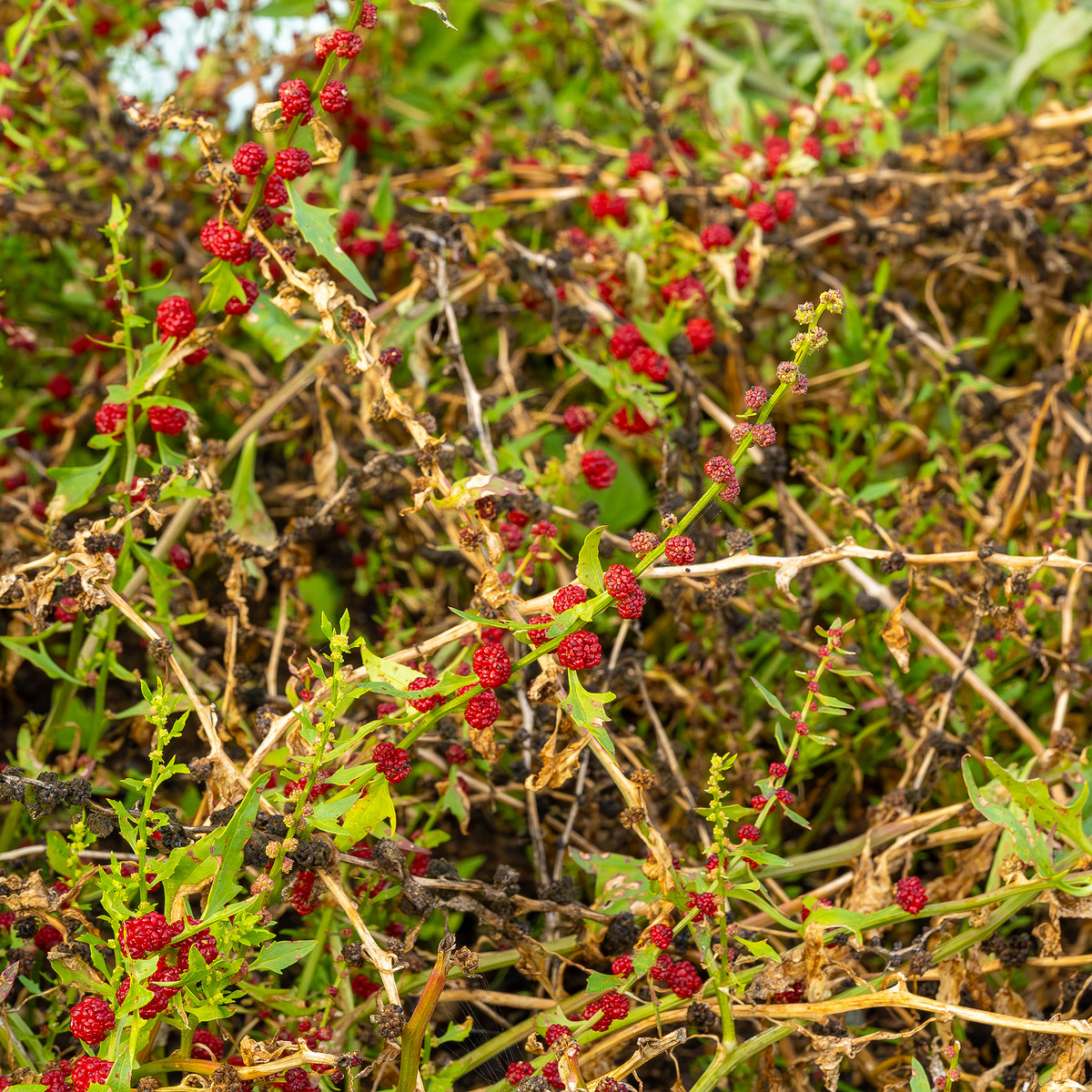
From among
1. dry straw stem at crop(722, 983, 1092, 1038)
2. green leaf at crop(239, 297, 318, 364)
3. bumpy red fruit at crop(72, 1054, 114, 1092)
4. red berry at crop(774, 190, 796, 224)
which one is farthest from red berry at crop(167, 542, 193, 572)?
red berry at crop(774, 190, 796, 224)

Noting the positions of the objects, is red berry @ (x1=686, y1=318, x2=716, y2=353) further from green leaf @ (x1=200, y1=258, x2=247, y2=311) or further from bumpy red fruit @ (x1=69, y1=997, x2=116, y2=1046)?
bumpy red fruit @ (x1=69, y1=997, x2=116, y2=1046)

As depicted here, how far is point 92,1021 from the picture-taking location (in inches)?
50.7

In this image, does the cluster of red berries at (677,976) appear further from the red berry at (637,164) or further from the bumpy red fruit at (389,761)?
the red berry at (637,164)

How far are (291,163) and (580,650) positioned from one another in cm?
84

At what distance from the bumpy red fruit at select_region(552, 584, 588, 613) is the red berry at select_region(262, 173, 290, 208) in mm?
787

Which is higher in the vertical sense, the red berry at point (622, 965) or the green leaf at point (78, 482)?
the green leaf at point (78, 482)

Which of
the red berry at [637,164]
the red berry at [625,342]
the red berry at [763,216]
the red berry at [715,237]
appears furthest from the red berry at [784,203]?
the red berry at [625,342]

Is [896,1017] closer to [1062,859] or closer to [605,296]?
[1062,859]

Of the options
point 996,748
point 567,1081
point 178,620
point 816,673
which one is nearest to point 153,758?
point 178,620

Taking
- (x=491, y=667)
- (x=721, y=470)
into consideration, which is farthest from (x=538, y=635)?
(x=721, y=470)

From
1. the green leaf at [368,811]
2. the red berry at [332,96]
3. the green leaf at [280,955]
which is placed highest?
the red berry at [332,96]

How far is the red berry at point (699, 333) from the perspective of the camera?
2223 mm

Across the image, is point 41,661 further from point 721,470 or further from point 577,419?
point 721,470

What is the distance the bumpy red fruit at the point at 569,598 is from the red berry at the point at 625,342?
0.82m
